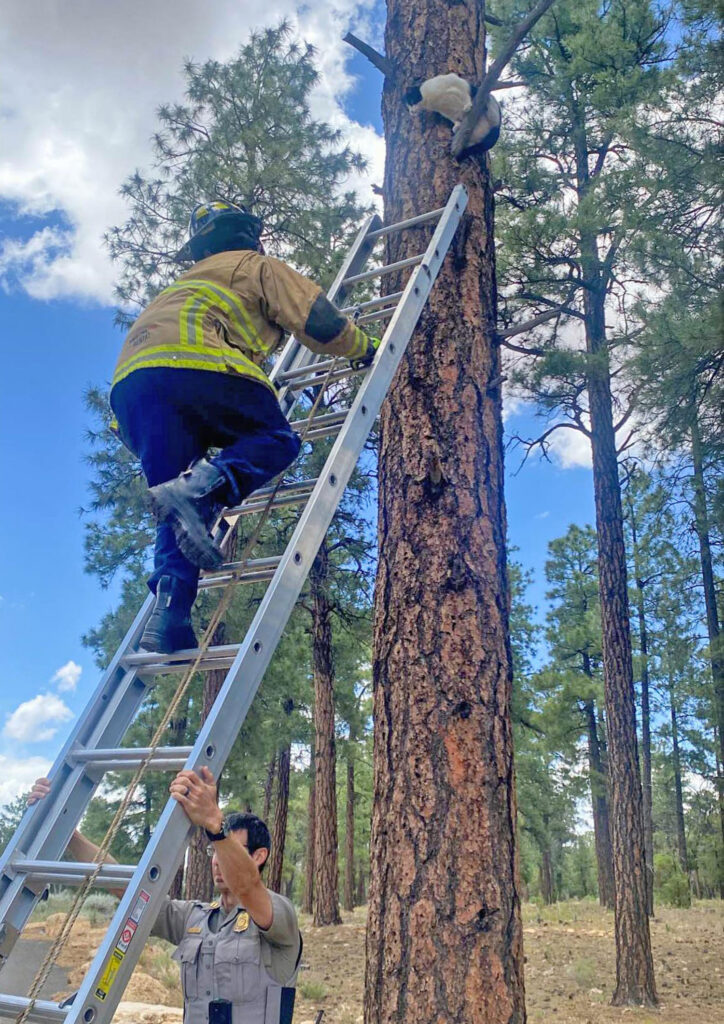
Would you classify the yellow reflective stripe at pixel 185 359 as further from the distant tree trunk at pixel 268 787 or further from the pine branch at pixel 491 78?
the distant tree trunk at pixel 268 787

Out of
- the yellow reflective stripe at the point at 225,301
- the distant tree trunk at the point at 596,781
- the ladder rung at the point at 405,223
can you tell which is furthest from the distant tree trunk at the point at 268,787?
the yellow reflective stripe at the point at 225,301

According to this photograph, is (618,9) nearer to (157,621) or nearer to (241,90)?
(241,90)

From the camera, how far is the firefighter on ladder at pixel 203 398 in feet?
8.26

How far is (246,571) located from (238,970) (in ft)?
4.81

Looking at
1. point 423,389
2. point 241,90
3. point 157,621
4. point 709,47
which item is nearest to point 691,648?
point 709,47

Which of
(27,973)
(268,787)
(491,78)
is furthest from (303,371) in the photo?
Answer: (268,787)

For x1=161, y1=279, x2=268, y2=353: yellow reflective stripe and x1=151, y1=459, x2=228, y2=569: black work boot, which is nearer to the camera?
x1=151, y1=459, x2=228, y2=569: black work boot

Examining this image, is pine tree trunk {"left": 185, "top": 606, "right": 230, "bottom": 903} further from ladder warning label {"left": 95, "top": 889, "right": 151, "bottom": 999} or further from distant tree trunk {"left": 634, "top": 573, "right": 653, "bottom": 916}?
distant tree trunk {"left": 634, "top": 573, "right": 653, "bottom": 916}

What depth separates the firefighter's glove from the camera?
10.0 ft

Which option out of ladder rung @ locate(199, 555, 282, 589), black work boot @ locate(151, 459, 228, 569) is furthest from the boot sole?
ladder rung @ locate(199, 555, 282, 589)

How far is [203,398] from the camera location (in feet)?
8.58

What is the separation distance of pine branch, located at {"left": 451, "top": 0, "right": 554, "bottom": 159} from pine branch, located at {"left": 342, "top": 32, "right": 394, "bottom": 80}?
0.76 meters

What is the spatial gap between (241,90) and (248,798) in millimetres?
11745

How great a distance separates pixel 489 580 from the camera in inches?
124
